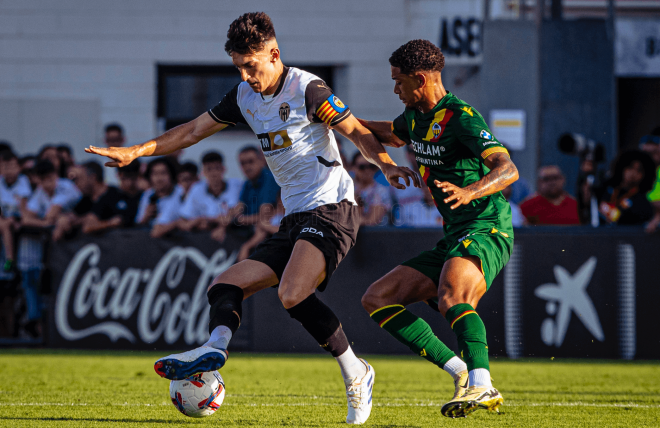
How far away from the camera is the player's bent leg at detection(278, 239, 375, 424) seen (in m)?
4.48

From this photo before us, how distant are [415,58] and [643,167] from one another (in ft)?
17.4

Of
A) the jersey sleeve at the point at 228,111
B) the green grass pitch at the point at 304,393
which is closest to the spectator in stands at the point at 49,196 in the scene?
the green grass pitch at the point at 304,393

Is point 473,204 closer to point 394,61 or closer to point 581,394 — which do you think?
point 394,61

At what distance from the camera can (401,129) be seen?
4.97m

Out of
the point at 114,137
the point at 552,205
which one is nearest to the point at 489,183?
the point at 552,205

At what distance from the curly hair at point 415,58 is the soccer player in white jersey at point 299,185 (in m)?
0.43

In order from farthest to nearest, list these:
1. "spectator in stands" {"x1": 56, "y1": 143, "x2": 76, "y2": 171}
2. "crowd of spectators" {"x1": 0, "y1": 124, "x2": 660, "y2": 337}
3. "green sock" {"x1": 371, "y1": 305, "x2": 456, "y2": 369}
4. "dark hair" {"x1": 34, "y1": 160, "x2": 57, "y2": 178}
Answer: "spectator in stands" {"x1": 56, "y1": 143, "x2": 76, "y2": 171} → "dark hair" {"x1": 34, "y1": 160, "x2": 57, "y2": 178} → "crowd of spectators" {"x1": 0, "y1": 124, "x2": 660, "y2": 337} → "green sock" {"x1": 371, "y1": 305, "x2": 456, "y2": 369}

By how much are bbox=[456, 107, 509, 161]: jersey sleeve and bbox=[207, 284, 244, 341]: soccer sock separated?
153 centimetres

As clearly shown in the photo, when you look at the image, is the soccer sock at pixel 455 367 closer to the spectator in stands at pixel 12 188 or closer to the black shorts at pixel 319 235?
the black shorts at pixel 319 235

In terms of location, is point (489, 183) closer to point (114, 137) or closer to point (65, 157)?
point (114, 137)

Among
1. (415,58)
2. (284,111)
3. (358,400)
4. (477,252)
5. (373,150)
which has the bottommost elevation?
(358,400)

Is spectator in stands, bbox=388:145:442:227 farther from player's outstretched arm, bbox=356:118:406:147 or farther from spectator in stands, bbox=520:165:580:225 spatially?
player's outstretched arm, bbox=356:118:406:147

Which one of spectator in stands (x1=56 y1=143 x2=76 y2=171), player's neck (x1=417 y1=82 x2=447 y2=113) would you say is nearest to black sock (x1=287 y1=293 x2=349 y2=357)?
player's neck (x1=417 y1=82 x2=447 y2=113)

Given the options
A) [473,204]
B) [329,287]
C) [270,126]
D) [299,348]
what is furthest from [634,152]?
[270,126]
